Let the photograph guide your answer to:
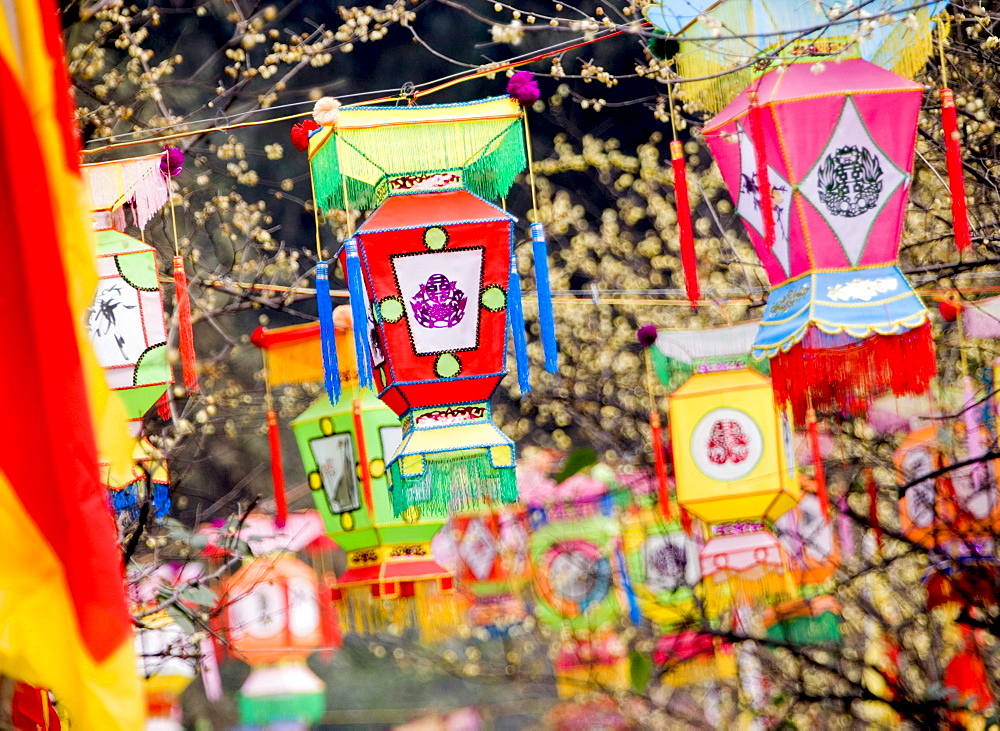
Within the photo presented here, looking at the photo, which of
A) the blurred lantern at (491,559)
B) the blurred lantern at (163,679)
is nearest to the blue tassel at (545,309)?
the blurred lantern at (163,679)

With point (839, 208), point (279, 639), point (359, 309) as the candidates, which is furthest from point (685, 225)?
point (279, 639)

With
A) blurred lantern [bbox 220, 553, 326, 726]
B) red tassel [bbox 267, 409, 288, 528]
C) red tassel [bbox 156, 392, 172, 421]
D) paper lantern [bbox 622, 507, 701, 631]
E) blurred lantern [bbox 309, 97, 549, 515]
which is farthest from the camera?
blurred lantern [bbox 220, 553, 326, 726]

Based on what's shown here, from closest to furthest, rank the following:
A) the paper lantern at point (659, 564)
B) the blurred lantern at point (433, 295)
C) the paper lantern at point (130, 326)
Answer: the blurred lantern at point (433, 295), the paper lantern at point (130, 326), the paper lantern at point (659, 564)

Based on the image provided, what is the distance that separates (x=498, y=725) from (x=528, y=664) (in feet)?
28.5

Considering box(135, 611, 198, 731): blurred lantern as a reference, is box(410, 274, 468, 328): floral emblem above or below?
above

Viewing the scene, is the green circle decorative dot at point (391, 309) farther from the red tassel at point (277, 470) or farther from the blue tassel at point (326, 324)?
the red tassel at point (277, 470)

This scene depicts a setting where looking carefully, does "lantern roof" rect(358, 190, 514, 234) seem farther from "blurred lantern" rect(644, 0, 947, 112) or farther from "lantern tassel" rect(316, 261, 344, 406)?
"blurred lantern" rect(644, 0, 947, 112)

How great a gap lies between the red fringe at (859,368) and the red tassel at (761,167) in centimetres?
62

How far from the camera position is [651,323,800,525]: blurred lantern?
8.43 m

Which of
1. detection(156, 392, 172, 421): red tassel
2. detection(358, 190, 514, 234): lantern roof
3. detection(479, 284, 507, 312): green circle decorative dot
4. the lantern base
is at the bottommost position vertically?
the lantern base

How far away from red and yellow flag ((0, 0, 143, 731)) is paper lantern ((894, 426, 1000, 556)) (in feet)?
22.9

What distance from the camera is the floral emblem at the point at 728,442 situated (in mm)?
8430

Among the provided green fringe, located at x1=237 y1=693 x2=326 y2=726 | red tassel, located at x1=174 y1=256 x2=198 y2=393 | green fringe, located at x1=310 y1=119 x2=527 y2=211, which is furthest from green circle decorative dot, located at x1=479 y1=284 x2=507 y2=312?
green fringe, located at x1=237 y1=693 x2=326 y2=726

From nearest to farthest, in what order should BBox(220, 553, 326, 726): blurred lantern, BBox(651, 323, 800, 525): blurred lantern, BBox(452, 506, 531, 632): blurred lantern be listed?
BBox(651, 323, 800, 525): blurred lantern < BBox(220, 553, 326, 726): blurred lantern < BBox(452, 506, 531, 632): blurred lantern
